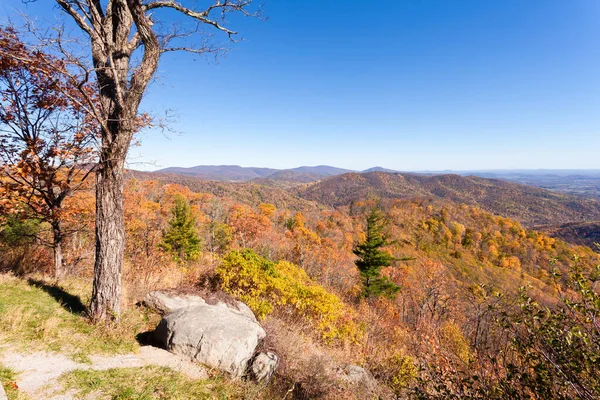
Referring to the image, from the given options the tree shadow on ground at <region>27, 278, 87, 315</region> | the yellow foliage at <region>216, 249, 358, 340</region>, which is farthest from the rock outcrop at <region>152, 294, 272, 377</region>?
the yellow foliage at <region>216, 249, 358, 340</region>

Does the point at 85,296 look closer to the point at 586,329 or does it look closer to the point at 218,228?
the point at 586,329

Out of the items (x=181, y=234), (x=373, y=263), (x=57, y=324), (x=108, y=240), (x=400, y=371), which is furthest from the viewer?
(x=181, y=234)

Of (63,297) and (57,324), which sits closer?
(57,324)

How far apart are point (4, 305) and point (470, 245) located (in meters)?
118

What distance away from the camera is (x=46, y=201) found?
6.32 m

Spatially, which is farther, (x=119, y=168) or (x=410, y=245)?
(x=410, y=245)

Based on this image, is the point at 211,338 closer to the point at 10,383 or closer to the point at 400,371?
the point at 10,383

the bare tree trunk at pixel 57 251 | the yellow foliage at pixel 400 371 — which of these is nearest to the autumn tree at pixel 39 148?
the bare tree trunk at pixel 57 251

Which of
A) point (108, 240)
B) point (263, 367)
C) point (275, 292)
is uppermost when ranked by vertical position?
point (108, 240)

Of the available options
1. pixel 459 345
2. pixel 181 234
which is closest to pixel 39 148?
pixel 459 345

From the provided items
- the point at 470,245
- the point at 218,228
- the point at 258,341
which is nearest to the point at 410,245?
the point at 470,245

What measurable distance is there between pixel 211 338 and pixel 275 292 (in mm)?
4205

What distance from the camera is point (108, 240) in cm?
489

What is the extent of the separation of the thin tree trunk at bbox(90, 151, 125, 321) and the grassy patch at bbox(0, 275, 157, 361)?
1.13 feet
